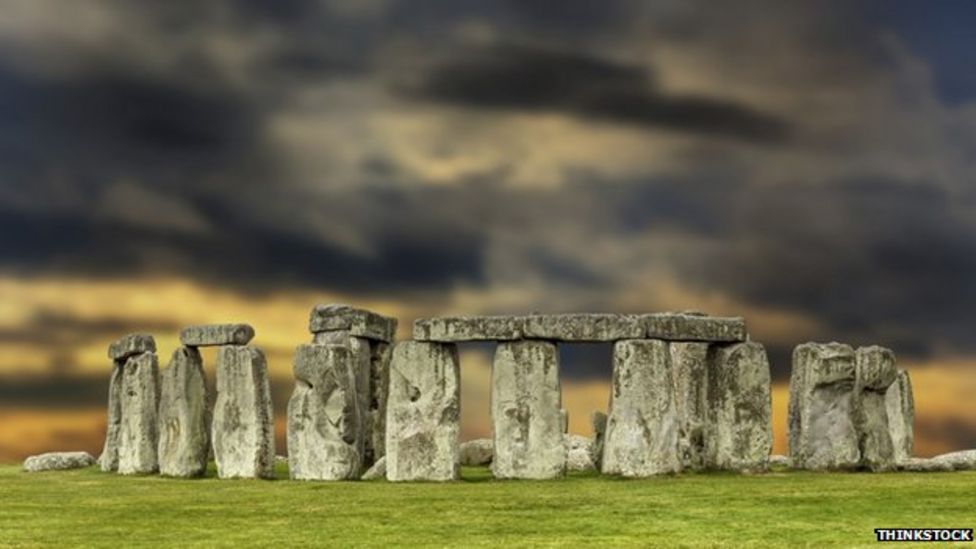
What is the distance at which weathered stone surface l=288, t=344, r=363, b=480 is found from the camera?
2641cm

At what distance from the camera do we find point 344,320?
98.0 ft

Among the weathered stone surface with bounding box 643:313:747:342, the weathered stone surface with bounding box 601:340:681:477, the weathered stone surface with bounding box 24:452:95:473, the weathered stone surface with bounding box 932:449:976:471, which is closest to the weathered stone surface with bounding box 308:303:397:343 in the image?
the weathered stone surface with bounding box 601:340:681:477

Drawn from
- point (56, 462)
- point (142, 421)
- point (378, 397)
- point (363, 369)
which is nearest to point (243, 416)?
point (363, 369)

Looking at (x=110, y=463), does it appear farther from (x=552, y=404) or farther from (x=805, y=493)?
(x=805, y=493)

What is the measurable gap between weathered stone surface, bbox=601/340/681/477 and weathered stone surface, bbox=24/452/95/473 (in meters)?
12.8

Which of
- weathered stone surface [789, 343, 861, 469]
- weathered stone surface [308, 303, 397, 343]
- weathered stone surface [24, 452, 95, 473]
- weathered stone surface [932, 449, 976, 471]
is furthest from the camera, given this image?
weathered stone surface [24, 452, 95, 473]

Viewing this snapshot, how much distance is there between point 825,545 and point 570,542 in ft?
9.37

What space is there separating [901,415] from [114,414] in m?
15.7

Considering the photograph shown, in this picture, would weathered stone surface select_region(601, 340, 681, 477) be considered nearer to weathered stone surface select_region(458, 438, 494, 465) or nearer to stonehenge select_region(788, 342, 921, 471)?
stonehenge select_region(788, 342, 921, 471)

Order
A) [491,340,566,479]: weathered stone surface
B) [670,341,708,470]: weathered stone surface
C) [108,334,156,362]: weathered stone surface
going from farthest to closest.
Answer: [108,334,156,362]: weathered stone surface
[670,341,708,470]: weathered stone surface
[491,340,566,479]: weathered stone surface

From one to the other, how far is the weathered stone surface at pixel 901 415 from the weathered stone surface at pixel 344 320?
10301mm

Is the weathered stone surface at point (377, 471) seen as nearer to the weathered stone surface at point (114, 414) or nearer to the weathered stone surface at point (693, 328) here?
the weathered stone surface at point (693, 328)

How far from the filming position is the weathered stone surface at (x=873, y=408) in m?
27.5

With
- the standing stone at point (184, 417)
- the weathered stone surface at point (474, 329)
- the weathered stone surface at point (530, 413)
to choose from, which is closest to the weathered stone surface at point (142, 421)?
the standing stone at point (184, 417)
